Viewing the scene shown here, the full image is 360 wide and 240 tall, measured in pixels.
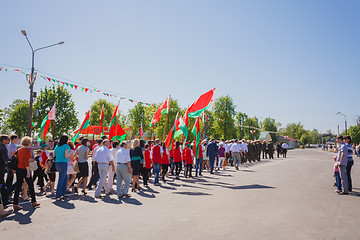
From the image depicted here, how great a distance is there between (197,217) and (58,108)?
1611 inches

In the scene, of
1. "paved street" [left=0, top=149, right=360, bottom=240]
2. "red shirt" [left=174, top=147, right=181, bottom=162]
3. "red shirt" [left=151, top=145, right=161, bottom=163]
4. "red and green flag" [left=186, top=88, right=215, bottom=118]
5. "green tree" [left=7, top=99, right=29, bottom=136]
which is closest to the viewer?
"paved street" [left=0, top=149, right=360, bottom=240]

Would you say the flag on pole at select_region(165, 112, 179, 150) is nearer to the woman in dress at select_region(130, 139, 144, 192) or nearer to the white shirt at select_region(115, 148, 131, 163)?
the woman in dress at select_region(130, 139, 144, 192)

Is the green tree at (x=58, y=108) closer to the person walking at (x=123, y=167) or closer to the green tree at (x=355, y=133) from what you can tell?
the person walking at (x=123, y=167)

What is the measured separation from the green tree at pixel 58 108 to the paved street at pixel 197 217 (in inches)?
1435

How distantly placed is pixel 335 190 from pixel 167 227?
6.36 m

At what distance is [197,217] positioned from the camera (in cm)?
546

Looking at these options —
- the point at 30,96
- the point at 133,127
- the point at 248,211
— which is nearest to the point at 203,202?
the point at 248,211

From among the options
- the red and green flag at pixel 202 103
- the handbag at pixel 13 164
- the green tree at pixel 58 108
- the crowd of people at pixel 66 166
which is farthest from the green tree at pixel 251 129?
the handbag at pixel 13 164

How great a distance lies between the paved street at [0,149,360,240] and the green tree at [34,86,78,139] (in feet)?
120

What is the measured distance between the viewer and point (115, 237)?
4316 mm

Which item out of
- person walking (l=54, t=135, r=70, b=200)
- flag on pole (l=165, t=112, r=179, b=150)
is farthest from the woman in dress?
flag on pole (l=165, t=112, r=179, b=150)

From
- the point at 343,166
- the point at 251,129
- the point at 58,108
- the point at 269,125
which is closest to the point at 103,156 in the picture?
the point at 343,166

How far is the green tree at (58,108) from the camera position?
131 feet

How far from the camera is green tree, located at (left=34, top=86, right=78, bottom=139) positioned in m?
40.1
